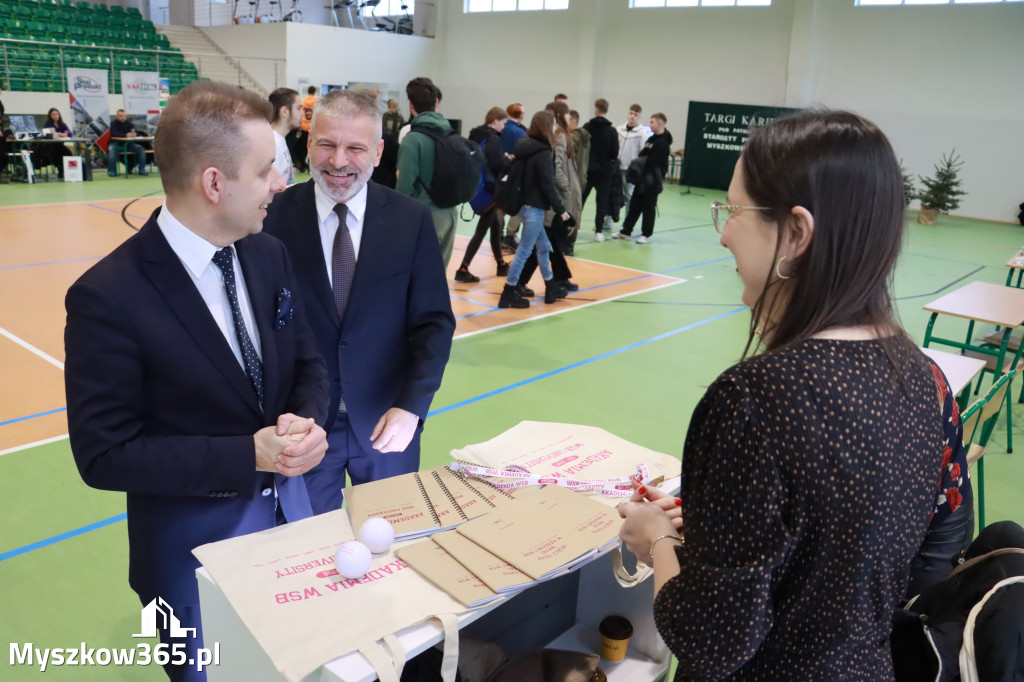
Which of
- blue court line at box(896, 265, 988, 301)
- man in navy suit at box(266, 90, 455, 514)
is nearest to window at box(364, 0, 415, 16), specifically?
blue court line at box(896, 265, 988, 301)

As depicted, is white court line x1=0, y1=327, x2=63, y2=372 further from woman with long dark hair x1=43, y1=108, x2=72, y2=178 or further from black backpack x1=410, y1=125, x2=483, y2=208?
woman with long dark hair x1=43, y1=108, x2=72, y2=178

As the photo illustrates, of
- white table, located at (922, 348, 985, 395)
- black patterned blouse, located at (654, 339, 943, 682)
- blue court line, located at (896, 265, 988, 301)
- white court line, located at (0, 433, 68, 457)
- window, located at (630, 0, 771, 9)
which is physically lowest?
white court line, located at (0, 433, 68, 457)

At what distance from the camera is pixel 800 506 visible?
116 cm

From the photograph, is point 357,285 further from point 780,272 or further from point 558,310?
point 558,310

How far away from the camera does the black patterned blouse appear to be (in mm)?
1154

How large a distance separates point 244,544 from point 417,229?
4.50 feet

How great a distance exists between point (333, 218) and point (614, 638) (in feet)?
5.50

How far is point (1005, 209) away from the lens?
16438 millimetres

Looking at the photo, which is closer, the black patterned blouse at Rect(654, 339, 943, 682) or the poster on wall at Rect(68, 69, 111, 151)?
the black patterned blouse at Rect(654, 339, 943, 682)

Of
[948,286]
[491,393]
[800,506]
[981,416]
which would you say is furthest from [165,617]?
[948,286]

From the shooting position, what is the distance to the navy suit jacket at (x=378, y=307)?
2701 millimetres

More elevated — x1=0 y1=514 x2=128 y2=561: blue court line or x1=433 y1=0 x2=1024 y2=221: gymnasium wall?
x1=433 y1=0 x2=1024 y2=221: gymnasium wall

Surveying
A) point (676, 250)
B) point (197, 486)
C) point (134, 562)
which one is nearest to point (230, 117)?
point (197, 486)

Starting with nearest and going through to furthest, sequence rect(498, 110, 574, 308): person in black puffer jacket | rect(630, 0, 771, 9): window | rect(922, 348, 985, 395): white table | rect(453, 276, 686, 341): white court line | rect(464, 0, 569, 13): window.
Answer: rect(922, 348, 985, 395): white table
rect(453, 276, 686, 341): white court line
rect(498, 110, 574, 308): person in black puffer jacket
rect(630, 0, 771, 9): window
rect(464, 0, 569, 13): window
